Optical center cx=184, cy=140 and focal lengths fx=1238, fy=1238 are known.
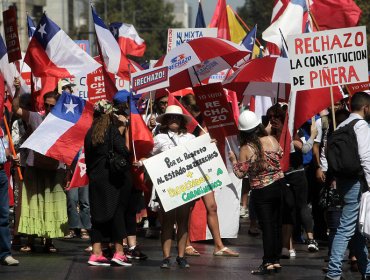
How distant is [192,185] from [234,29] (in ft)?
32.5

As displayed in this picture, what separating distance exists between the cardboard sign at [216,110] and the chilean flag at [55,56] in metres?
1.37

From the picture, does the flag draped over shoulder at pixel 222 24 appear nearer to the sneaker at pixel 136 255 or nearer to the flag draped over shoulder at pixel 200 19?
the flag draped over shoulder at pixel 200 19

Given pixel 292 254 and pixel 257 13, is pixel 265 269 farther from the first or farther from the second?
pixel 257 13

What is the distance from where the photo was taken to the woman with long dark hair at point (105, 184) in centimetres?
1297

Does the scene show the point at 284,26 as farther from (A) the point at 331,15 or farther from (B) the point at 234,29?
(B) the point at 234,29

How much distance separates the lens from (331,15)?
18719 mm

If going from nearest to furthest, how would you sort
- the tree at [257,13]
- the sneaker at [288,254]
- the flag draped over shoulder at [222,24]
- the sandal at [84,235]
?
the sneaker at [288,254] → the sandal at [84,235] → the flag draped over shoulder at [222,24] → the tree at [257,13]

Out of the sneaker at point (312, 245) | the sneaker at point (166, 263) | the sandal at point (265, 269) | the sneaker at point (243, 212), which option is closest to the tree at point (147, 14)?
the sneaker at point (243, 212)

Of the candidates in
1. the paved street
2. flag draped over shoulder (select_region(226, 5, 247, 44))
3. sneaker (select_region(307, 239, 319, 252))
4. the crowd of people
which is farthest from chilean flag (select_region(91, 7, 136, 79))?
flag draped over shoulder (select_region(226, 5, 247, 44))

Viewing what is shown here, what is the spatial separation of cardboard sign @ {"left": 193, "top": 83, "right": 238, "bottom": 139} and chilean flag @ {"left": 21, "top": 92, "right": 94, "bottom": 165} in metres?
1.32

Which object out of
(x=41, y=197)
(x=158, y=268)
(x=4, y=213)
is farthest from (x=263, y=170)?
(x=41, y=197)

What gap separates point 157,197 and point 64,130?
1.57m

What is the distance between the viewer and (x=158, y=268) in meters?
13.1

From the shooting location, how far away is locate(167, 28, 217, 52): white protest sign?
60.2 ft
